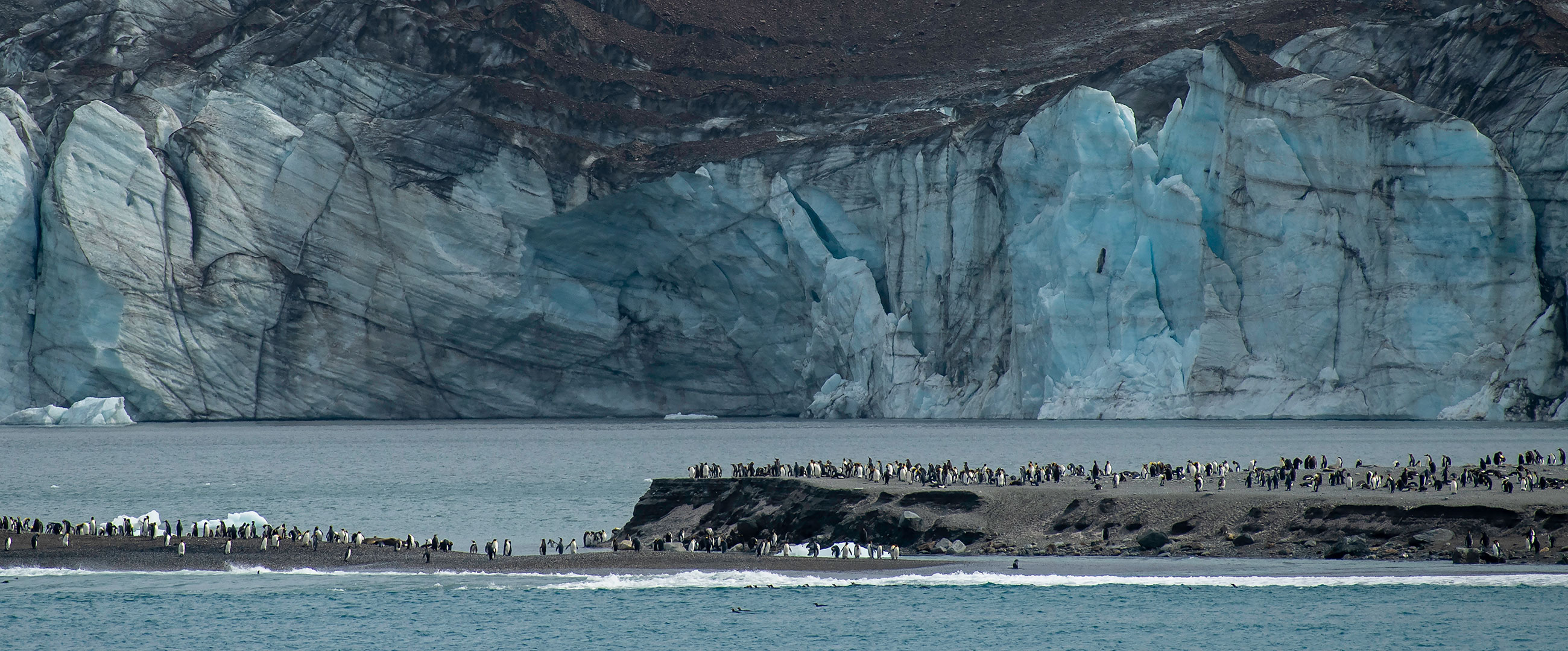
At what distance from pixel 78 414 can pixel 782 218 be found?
2774cm

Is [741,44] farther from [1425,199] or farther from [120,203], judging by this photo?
[1425,199]

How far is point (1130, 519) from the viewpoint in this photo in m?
24.0

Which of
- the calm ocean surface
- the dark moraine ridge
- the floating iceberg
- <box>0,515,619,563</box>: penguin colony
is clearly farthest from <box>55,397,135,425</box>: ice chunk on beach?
the dark moraine ridge

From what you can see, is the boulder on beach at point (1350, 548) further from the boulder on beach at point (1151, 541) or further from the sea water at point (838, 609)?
the boulder on beach at point (1151, 541)

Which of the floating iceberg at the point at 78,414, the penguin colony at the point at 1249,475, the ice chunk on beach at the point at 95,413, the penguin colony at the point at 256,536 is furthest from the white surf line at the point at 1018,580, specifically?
the floating iceberg at the point at 78,414

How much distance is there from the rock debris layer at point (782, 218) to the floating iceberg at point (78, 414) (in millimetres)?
794

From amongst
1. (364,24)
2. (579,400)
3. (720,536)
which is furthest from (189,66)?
(720,536)

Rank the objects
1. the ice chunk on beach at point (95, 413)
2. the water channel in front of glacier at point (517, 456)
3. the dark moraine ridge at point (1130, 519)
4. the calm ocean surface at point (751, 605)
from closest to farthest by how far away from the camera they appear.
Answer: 1. the calm ocean surface at point (751, 605)
2. the dark moraine ridge at point (1130, 519)
3. the water channel in front of glacier at point (517, 456)
4. the ice chunk on beach at point (95, 413)

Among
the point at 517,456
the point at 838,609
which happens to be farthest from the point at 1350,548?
the point at 517,456

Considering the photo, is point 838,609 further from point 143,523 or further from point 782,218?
point 782,218

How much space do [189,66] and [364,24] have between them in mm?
8234

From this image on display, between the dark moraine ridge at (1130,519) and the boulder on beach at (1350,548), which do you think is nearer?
the dark moraine ridge at (1130,519)

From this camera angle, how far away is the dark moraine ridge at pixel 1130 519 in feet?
71.7

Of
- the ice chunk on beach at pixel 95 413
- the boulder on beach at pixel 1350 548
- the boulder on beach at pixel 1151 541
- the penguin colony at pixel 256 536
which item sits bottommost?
the boulder on beach at pixel 1350 548
